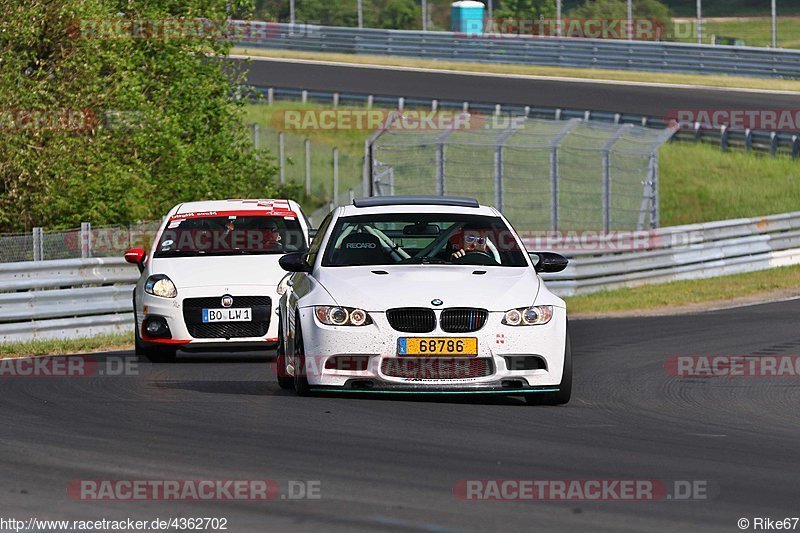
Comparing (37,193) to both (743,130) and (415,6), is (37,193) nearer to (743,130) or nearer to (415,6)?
(743,130)

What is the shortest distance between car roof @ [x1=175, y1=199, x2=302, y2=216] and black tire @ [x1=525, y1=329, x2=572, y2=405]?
5.71m

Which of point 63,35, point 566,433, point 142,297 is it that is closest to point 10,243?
point 142,297

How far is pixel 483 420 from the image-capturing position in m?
9.88

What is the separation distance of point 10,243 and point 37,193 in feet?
15.9

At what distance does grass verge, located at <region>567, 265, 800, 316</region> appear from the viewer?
23.1 metres

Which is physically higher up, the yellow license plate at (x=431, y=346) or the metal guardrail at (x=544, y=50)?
the metal guardrail at (x=544, y=50)

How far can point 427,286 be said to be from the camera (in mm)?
10641

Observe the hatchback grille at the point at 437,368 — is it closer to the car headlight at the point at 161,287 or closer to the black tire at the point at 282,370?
the black tire at the point at 282,370

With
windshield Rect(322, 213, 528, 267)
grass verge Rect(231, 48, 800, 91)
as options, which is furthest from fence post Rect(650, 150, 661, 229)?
grass verge Rect(231, 48, 800, 91)

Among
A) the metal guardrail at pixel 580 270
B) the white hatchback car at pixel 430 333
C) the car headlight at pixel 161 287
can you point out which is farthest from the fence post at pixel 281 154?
the white hatchback car at pixel 430 333

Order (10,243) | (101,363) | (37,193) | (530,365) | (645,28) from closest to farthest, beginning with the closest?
(530,365), (101,363), (10,243), (37,193), (645,28)

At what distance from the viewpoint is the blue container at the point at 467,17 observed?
66.2 meters

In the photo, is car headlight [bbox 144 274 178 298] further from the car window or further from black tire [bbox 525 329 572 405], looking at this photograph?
black tire [bbox 525 329 572 405]

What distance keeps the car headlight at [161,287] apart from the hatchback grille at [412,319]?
4.74m
